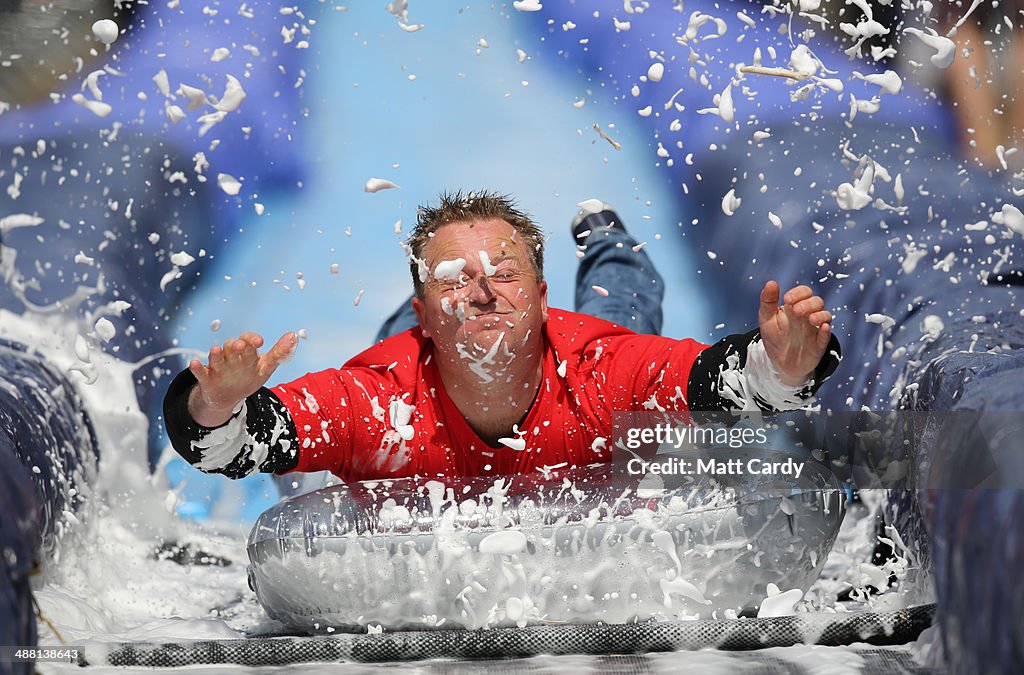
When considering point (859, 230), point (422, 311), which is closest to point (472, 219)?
point (422, 311)

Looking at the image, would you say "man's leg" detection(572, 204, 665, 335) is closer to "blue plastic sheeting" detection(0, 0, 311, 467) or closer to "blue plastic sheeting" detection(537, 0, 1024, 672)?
"blue plastic sheeting" detection(537, 0, 1024, 672)

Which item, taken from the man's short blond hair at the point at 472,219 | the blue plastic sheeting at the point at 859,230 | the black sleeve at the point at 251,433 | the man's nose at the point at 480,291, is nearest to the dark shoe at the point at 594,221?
the blue plastic sheeting at the point at 859,230

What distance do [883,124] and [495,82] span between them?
0.56m

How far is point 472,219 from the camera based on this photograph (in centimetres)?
110

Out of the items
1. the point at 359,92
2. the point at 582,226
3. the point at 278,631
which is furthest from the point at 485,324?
the point at 359,92

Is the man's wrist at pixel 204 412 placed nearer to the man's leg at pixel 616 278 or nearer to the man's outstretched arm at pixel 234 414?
the man's outstretched arm at pixel 234 414

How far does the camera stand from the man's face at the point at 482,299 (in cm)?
100

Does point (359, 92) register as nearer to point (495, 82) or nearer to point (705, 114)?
point (495, 82)

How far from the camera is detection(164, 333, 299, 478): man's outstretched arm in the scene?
87 cm

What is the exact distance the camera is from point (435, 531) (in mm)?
908

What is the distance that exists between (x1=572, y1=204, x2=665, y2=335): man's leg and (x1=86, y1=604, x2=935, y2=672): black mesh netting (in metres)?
0.73

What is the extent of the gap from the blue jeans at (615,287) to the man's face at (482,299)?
43cm

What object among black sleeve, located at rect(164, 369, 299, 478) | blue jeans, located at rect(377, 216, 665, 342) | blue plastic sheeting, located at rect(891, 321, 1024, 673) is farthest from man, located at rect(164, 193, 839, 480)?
blue jeans, located at rect(377, 216, 665, 342)

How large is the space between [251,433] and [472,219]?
32 cm
